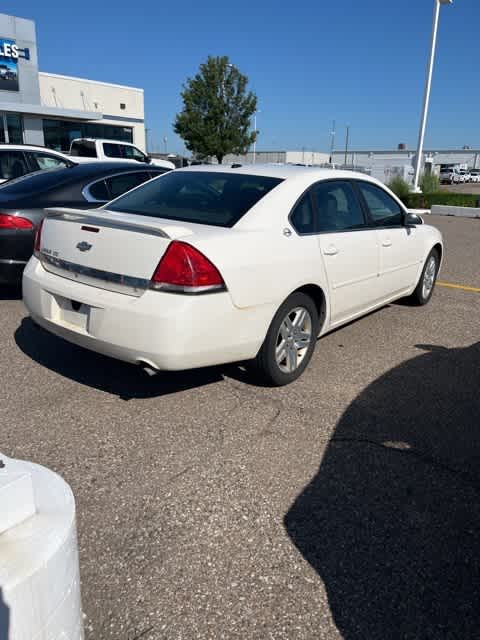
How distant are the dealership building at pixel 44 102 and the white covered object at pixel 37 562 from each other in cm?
3081

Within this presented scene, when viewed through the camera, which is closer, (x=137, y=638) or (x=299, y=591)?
(x=137, y=638)

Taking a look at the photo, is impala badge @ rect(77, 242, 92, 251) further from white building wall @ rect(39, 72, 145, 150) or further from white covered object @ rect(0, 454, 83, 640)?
white building wall @ rect(39, 72, 145, 150)

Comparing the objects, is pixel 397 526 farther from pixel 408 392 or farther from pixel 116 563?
pixel 408 392

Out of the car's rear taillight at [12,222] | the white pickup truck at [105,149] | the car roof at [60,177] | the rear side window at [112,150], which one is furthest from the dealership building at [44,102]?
the car's rear taillight at [12,222]

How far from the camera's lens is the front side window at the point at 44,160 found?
9703 mm

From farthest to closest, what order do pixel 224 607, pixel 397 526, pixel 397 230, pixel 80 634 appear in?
1. pixel 397 230
2. pixel 397 526
3. pixel 224 607
4. pixel 80 634

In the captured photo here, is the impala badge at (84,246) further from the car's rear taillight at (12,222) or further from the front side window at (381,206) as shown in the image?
the front side window at (381,206)

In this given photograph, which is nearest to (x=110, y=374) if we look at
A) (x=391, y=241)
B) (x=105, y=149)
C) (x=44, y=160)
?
(x=391, y=241)

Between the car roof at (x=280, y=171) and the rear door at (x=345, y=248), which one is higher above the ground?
the car roof at (x=280, y=171)

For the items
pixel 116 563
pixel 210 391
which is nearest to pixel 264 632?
pixel 116 563

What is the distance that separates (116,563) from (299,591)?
75 centimetres

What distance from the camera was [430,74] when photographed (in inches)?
971

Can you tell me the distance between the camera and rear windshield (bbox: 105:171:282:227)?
371 centimetres

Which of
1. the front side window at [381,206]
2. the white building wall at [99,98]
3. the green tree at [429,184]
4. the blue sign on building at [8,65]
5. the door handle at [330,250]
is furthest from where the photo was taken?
the white building wall at [99,98]
